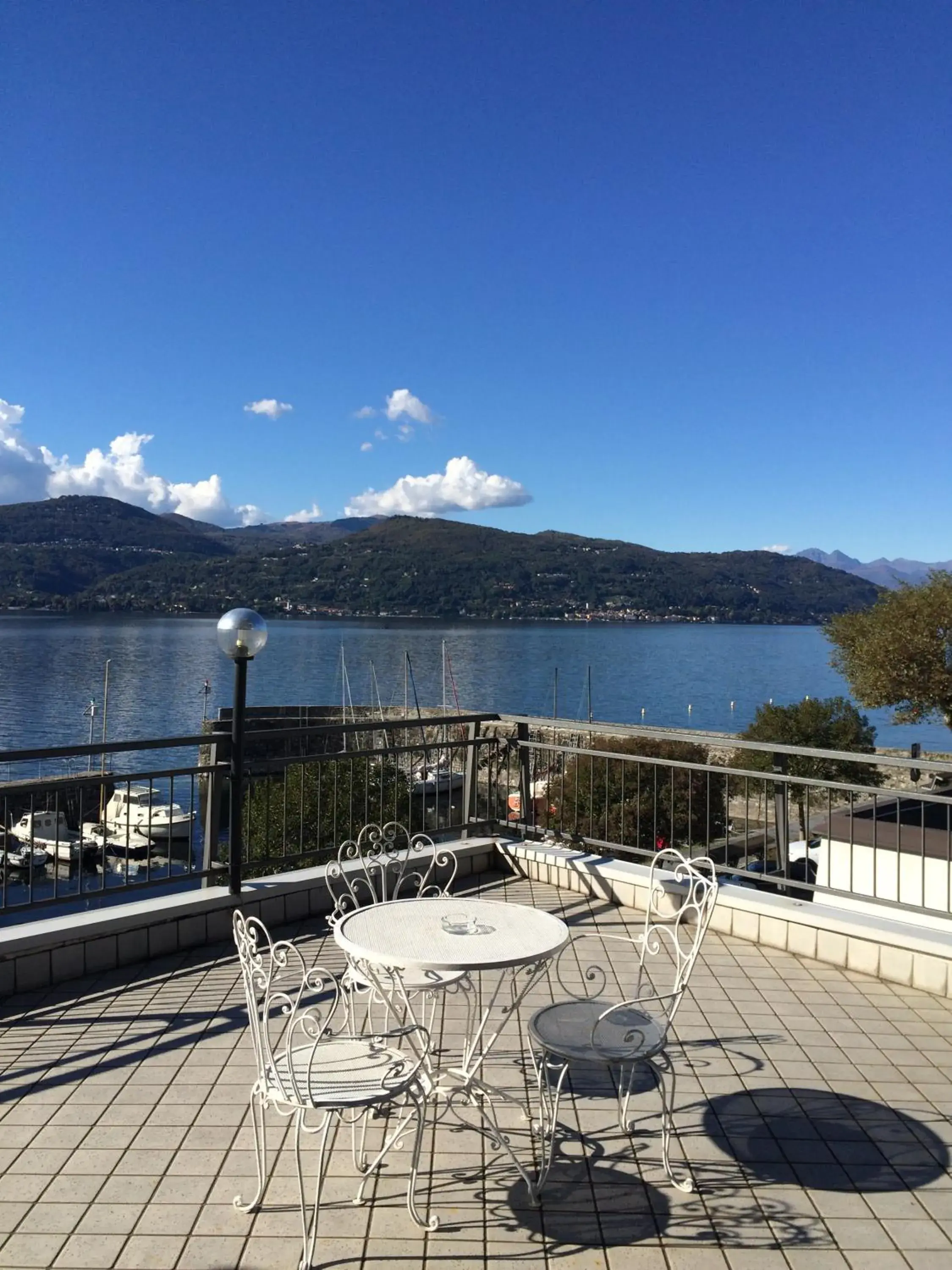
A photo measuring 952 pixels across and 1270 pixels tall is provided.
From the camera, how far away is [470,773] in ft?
23.4

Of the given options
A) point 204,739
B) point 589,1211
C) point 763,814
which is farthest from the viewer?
point 763,814

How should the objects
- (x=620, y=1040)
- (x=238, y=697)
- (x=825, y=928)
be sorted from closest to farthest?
1. (x=620, y=1040)
2. (x=825, y=928)
3. (x=238, y=697)

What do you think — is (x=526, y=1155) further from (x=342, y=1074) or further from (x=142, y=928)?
(x=142, y=928)

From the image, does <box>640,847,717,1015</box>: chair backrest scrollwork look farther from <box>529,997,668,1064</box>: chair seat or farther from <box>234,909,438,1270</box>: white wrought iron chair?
<box>234,909,438,1270</box>: white wrought iron chair

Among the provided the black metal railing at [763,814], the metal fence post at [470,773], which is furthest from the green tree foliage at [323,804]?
the metal fence post at [470,773]

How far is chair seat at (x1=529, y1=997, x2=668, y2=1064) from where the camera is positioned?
2996mm

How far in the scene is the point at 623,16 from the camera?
1223 cm

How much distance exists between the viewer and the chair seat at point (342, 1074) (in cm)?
257

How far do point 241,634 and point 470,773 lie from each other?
2.43m

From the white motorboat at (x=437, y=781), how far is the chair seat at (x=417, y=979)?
2261 mm

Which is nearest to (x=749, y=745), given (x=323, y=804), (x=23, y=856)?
(x=323, y=804)

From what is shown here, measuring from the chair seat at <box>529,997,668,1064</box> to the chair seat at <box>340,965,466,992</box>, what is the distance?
357 mm

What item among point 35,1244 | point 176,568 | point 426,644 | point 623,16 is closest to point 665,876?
point 35,1244

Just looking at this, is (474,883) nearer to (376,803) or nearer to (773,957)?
(773,957)
